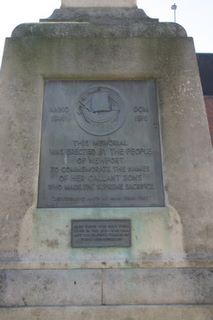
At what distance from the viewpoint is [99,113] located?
4184mm

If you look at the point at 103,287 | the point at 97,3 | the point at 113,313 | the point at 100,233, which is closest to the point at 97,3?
the point at 97,3

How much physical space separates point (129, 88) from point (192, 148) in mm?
1014

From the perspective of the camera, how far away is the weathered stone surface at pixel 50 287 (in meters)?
3.47

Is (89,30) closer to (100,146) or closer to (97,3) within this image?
(97,3)

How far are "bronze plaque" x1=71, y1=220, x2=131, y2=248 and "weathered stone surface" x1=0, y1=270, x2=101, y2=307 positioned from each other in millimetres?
283

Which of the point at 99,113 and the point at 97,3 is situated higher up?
the point at 97,3

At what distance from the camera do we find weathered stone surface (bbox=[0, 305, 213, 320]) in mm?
3377

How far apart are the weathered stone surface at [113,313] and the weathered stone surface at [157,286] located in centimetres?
8

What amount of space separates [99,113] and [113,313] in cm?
210

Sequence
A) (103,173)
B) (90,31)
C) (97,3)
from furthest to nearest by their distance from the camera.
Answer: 1. (97,3)
2. (90,31)
3. (103,173)

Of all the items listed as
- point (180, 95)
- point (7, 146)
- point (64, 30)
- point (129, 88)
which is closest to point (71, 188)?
point (7, 146)

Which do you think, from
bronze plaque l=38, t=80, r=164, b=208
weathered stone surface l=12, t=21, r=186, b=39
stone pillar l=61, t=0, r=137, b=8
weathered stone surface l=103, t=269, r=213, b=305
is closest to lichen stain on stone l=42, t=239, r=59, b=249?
bronze plaque l=38, t=80, r=164, b=208

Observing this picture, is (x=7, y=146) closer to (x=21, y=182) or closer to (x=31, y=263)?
(x=21, y=182)

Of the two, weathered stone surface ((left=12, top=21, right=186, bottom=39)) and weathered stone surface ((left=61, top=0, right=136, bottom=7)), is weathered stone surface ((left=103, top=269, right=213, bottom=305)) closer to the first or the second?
weathered stone surface ((left=12, top=21, right=186, bottom=39))
